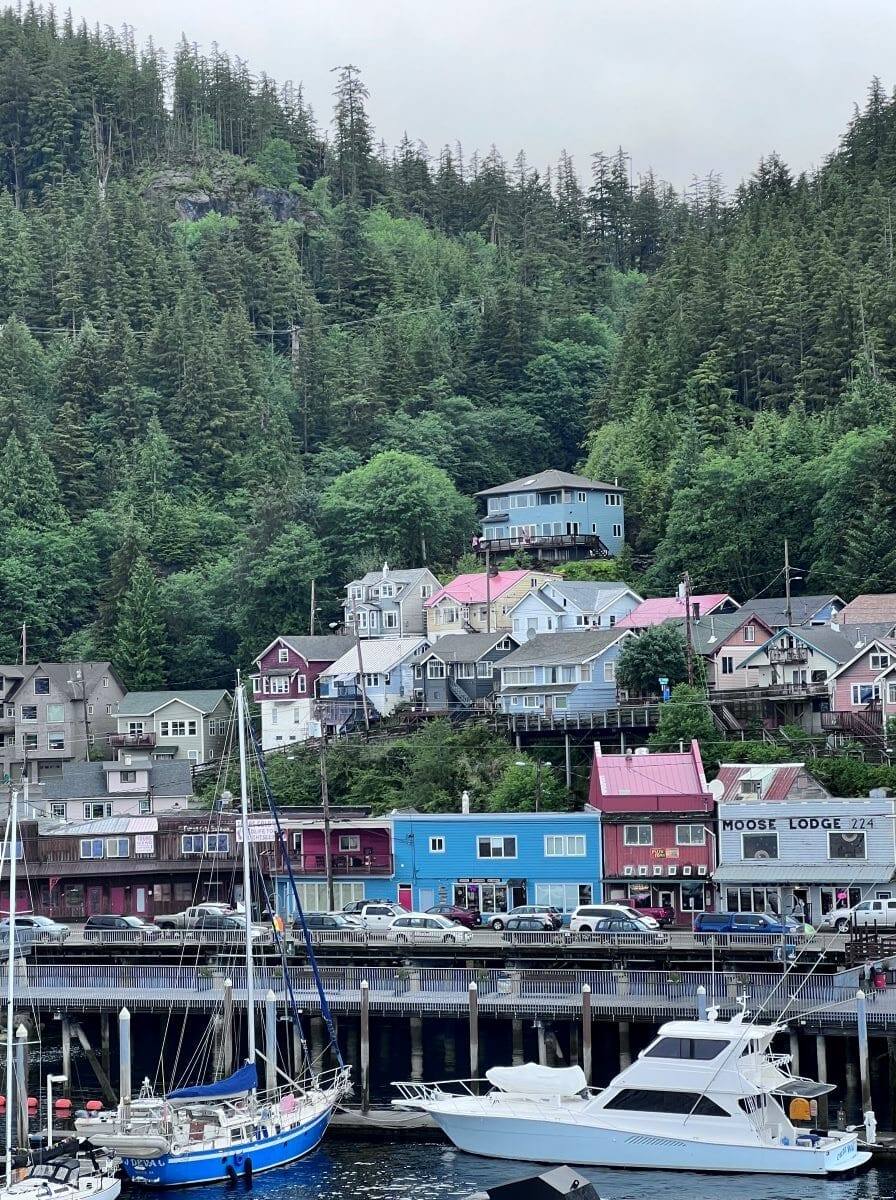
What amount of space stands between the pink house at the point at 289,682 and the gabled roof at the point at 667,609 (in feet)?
52.2

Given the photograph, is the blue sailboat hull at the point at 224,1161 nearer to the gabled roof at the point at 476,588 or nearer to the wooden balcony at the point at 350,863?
A: the wooden balcony at the point at 350,863

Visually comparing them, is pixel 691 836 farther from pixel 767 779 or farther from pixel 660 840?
pixel 767 779

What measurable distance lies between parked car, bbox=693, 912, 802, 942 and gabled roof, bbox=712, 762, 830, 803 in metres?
10.9

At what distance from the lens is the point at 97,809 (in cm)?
9512

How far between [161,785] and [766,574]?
34.8 metres

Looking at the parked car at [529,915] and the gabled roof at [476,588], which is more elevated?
the gabled roof at [476,588]

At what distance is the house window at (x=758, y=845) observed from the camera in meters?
73.8

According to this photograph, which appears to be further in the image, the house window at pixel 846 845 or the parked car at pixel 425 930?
the house window at pixel 846 845

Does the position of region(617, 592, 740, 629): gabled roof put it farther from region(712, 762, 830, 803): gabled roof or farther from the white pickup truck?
the white pickup truck

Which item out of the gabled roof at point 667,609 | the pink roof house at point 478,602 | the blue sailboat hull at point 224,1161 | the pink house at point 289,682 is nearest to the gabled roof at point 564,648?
the gabled roof at point 667,609

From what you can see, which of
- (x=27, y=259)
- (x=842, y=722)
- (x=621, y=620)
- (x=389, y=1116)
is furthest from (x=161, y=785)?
(x=27, y=259)

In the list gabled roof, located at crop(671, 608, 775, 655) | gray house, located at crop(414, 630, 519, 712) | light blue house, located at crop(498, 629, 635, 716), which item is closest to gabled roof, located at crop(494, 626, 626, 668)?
light blue house, located at crop(498, 629, 635, 716)

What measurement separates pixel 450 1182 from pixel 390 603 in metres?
69.5

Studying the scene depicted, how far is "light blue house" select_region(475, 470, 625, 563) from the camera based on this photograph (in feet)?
390
